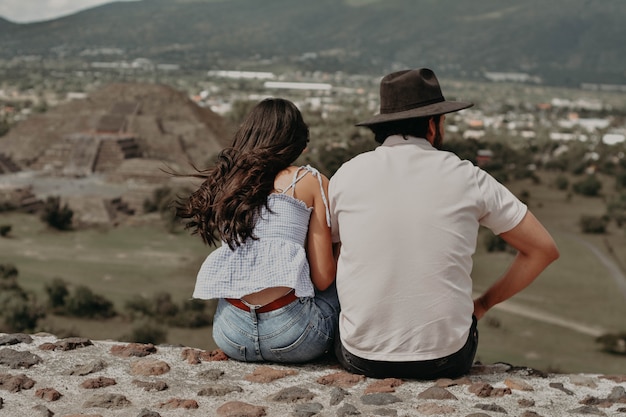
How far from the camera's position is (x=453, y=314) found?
3252mm

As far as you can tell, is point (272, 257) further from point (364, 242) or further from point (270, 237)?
point (364, 242)

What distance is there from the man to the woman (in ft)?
0.52

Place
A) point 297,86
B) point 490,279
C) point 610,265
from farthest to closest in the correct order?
1. point 297,86
2. point 610,265
3. point 490,279

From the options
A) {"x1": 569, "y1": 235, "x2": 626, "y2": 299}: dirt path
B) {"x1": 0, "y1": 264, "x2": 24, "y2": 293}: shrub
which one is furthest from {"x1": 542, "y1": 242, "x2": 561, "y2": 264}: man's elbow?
{"x1": 569, "y1": 235, "x2": 626, "y2": 299}: dirt path

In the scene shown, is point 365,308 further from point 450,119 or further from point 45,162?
point 450,119

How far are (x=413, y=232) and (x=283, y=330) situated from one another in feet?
2.31

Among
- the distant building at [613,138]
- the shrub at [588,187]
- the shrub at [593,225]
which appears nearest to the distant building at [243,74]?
the distant building at [613,138]

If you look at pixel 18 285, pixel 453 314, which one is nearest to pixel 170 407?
pixel 453 314

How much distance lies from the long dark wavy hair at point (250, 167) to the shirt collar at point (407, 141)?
1.31ft

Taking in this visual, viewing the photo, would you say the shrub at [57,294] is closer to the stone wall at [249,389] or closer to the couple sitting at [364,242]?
the stone wall at [249,389]

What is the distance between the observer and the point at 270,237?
349cm

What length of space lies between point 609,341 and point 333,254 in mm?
15047

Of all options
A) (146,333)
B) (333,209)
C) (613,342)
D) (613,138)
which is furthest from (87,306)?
(613,138)

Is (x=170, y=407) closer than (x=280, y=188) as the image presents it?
Yes
